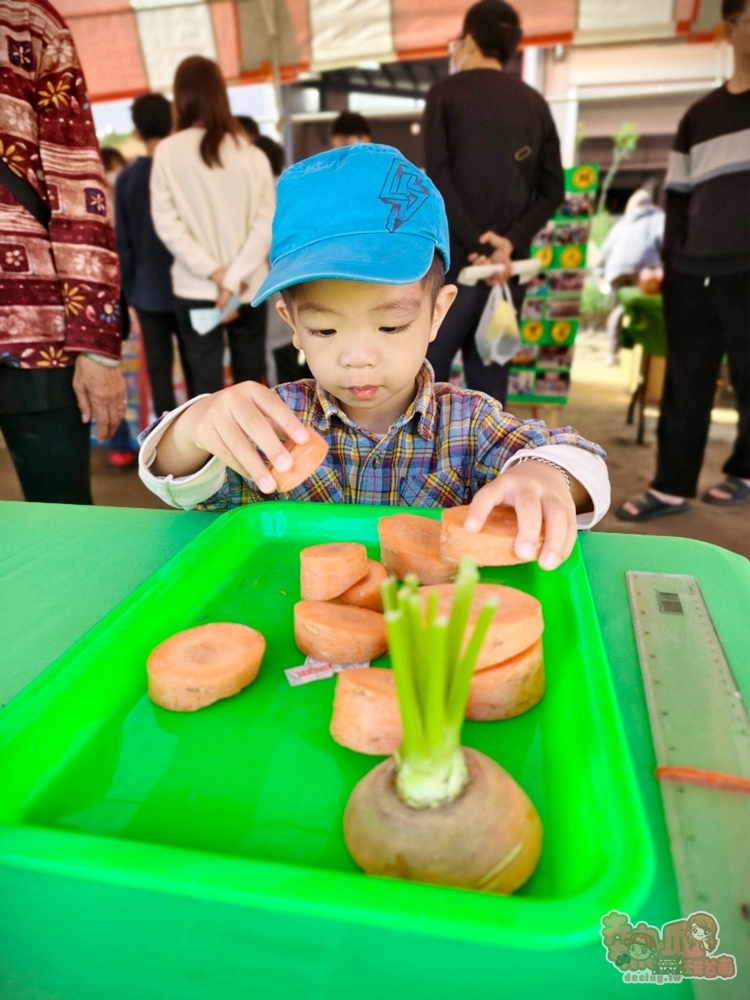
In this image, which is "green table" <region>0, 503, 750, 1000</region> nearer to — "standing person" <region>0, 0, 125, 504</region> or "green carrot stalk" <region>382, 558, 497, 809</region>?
"green carrot stalk" <region>382, 558, 497, 809</region>

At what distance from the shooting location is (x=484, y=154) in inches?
79.0

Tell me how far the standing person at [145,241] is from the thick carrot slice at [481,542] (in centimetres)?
198

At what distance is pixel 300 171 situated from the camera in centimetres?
86

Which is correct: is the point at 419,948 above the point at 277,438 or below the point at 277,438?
below

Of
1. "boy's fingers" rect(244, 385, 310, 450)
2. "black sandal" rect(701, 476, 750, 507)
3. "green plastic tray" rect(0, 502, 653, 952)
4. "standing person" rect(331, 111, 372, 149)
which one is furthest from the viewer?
"standing person" rect(331, 111, 372, 149)

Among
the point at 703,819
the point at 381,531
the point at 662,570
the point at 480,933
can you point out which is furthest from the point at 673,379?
the point at 480,933

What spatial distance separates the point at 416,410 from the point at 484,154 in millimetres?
1360

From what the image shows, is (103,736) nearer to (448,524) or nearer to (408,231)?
(448,524)

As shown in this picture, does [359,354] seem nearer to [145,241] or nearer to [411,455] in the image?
[411,455]

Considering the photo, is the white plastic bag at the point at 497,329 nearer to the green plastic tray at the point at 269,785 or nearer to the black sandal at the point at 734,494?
the black sandal at the point at 734,494

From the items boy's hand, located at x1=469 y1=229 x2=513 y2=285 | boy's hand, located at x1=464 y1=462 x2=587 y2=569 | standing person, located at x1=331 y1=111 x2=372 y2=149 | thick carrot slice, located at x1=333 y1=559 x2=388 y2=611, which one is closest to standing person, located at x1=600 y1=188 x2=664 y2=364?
standing person, located at x1=331 y1=111 x2=372 y2=149

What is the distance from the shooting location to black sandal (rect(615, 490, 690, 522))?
2.47 m

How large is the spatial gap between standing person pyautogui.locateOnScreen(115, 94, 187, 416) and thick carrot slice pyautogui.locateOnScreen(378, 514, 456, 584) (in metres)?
1.88

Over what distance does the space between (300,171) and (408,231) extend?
0.57ft
